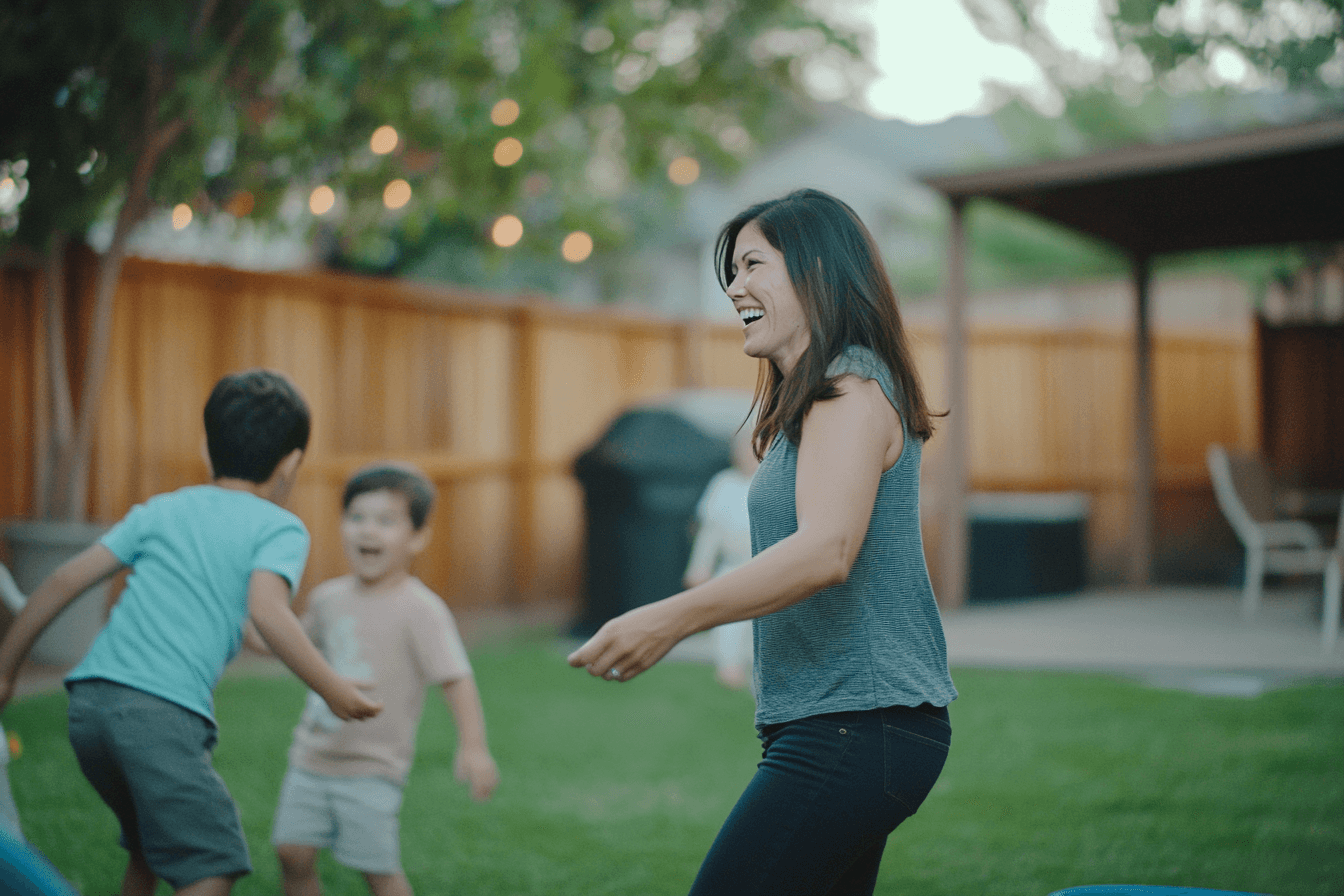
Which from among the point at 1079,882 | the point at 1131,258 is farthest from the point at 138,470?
the point at 1131,258

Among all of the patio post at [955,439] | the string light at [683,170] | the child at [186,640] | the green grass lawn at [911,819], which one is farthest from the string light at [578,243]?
the child at [186,640]

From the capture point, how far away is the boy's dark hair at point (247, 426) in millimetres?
2408

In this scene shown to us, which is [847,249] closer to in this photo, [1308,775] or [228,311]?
[1308,775]

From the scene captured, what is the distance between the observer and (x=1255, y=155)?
23.1ft

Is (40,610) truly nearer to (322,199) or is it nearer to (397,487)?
(397,487)

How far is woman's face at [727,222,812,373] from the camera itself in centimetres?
182

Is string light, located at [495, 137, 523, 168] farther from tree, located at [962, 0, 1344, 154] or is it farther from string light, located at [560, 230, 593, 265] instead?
tree, located at [962, 0, 1344, 154]

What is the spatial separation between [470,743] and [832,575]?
4.76 ft

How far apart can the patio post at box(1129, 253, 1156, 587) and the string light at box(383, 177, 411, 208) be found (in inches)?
242

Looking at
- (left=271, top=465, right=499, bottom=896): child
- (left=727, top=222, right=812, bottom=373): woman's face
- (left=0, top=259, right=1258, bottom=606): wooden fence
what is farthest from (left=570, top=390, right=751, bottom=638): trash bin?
(left=727, top=222, right=812, bottom=373): woman's face

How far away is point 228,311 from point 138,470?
3.81 feet

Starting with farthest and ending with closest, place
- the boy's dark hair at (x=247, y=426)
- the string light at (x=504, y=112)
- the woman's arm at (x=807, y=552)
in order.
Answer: the string light at (x=504, y=112) → the boy's dark hair at (x=247, y=426) → the woman's arm at (x=807, y=552)

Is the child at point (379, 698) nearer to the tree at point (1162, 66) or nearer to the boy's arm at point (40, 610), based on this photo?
the boy's arm at point (40, 610)

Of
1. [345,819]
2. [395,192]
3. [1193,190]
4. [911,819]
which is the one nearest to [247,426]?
[345,819]
